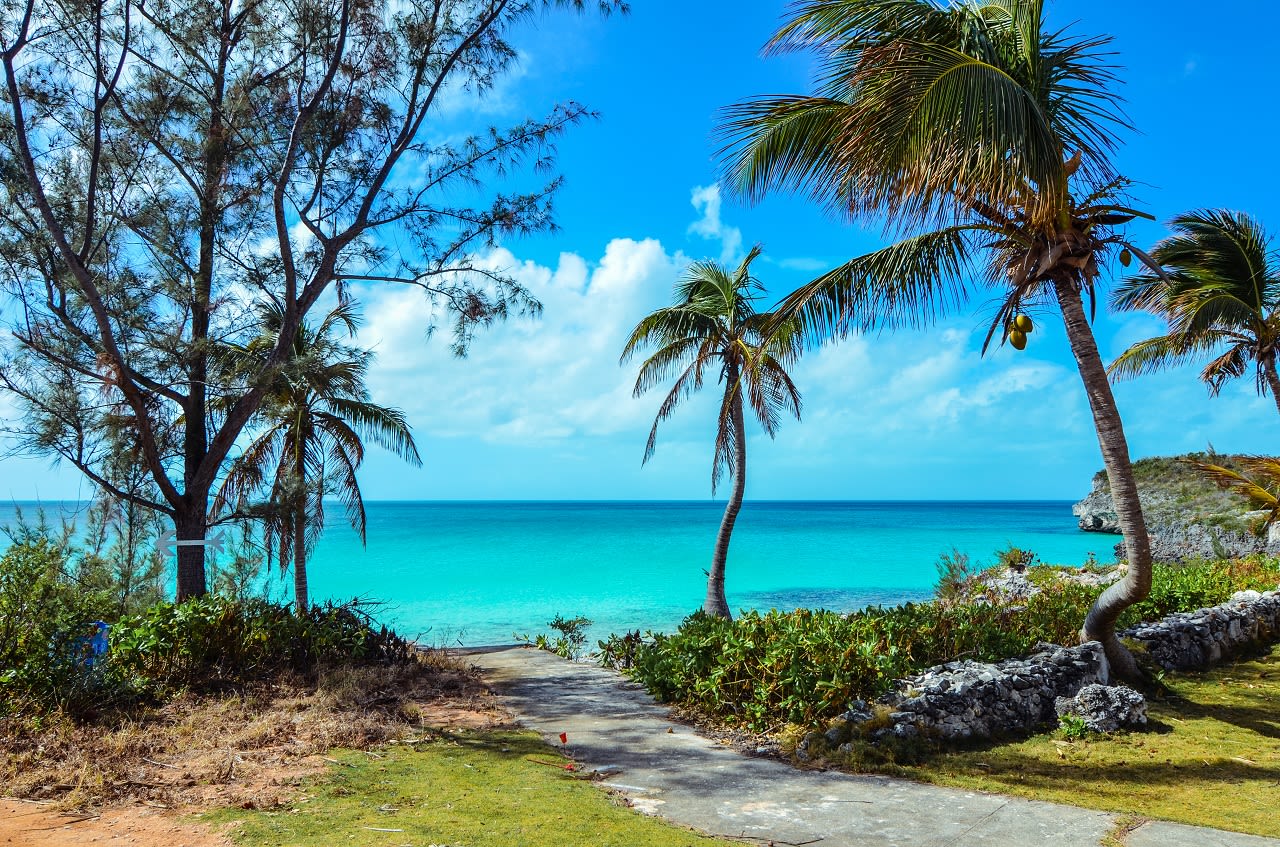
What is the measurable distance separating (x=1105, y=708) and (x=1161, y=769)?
885 mm

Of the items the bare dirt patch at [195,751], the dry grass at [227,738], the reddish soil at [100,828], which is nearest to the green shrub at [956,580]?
the dry grass at [227,738]

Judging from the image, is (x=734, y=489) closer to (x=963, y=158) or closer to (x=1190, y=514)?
(x=963, y=158)

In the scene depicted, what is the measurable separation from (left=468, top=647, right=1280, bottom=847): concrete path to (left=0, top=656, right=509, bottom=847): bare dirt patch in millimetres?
1458

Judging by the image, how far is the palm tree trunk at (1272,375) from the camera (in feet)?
41.2

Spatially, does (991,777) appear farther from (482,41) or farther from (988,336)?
(482,41)

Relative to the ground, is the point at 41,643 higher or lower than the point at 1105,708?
higher

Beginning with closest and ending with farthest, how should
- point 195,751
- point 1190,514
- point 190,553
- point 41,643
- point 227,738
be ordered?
point 195,751, point 227,738, point 41,643, point 190,553, point 1190,514

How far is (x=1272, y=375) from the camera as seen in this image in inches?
496

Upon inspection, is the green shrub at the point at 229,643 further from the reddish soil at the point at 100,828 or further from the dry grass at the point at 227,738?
the reddish soil at the point at 100,828

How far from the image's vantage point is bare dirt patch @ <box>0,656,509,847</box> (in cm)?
471

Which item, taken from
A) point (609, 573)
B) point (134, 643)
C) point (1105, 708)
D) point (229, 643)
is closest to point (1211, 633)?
point (1105, 708)

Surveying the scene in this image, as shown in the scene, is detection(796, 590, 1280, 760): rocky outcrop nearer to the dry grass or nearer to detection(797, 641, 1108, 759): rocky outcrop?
detection(797, 641, 1108, 759): rocky outcrop

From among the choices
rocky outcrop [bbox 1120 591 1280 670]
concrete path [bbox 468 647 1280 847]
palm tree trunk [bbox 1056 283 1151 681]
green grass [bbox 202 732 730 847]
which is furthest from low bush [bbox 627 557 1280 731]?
green grass [bbox 202 732 730 847]

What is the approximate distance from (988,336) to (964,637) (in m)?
3.07
